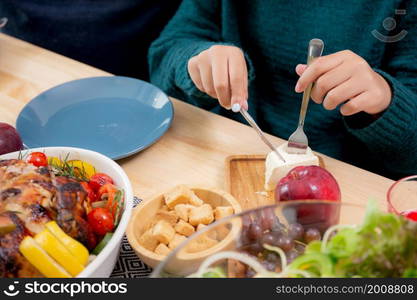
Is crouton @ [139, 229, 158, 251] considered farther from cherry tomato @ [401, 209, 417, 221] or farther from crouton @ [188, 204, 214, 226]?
cherry tomato @ [401, 209, 417, 221]

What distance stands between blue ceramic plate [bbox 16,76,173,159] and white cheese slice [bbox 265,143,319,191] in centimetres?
25

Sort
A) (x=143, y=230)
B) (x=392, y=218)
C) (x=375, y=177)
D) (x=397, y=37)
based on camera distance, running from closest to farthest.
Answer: (x=392, y=218)
(x=143, y=230)
(x=375, y=177)
(x=397, y=37)

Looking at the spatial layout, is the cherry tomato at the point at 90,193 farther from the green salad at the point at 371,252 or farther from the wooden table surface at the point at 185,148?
the green salad at the point at 371,252

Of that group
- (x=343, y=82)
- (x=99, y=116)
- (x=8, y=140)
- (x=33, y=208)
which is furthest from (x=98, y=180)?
(x=343, y=82)

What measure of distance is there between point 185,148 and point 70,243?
1.35ft

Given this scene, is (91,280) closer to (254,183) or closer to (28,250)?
(28,250)

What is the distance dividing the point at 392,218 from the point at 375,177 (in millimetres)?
448

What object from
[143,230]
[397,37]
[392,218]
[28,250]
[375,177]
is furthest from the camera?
[397,37]

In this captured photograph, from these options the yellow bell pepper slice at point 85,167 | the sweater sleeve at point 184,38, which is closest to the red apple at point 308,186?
the yellow bell pepper slice at point 85,167

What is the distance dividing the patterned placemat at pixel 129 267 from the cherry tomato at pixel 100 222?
9 centimetres

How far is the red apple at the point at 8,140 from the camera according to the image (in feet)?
2.81

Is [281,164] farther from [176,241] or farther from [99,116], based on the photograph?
[99,116]

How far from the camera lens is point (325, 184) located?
74 cm

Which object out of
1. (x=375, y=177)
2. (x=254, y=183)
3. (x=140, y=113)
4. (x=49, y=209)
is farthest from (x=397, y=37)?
(x=49, y=209)
